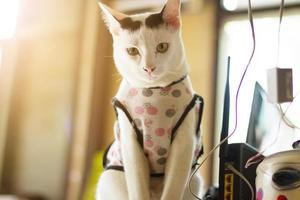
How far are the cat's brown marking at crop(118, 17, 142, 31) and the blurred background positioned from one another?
1394mm

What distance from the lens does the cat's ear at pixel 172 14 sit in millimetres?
798

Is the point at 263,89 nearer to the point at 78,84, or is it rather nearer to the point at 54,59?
the point at 78,84

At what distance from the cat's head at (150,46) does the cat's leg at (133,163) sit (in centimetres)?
9

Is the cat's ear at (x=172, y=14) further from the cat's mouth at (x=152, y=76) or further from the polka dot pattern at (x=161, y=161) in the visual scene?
the polka dot pattern at (x=161, y=161)

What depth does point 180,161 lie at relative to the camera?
752mm

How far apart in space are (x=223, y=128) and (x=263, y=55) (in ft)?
3.66

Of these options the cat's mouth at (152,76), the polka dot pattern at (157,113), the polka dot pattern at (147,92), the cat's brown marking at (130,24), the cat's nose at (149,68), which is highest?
the cat's brown marking at (130,24)

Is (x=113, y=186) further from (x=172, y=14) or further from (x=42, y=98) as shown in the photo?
(x=42, y=98)

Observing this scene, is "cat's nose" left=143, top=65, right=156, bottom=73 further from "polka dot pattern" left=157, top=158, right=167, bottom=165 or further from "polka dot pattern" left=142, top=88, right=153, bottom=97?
"polka dot pattern" left=157, top=158, right=167, bottom=165

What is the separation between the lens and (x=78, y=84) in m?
2.53

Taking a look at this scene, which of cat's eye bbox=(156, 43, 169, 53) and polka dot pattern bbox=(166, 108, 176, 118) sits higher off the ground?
cat's eye bbox=(156, 43, 169, 53)

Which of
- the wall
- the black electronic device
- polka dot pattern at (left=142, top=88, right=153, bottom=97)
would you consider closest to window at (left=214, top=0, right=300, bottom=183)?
the black electronic device

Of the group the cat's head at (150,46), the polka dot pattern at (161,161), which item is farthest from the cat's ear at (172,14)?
the polka dot pattern at (161,161)

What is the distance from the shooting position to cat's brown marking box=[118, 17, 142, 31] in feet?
2.64
